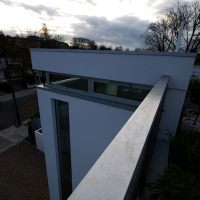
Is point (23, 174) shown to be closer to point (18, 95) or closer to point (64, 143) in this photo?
point (64, 143)

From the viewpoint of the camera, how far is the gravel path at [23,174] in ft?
25.2

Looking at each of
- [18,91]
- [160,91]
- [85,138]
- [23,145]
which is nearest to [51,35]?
[18,91]

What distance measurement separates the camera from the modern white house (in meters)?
0.65

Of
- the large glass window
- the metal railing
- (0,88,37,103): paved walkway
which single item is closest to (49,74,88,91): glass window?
the large glass window

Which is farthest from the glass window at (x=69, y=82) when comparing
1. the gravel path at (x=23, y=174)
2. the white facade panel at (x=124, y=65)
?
the gravel path at (x=23, y=174)

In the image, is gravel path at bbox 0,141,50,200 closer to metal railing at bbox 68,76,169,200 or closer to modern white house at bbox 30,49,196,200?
modern white house at bbox 30,49,196,200

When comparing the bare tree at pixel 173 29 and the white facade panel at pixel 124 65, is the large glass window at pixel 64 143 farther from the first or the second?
the bare tree at pixel 173 29

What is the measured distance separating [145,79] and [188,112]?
321 cm

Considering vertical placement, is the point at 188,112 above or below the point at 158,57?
below

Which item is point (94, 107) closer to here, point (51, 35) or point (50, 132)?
point (50, 132)

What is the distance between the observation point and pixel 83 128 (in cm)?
420

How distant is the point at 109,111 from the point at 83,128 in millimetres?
1233

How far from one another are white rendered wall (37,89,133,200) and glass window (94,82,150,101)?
383mm

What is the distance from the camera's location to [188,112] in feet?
15.8
